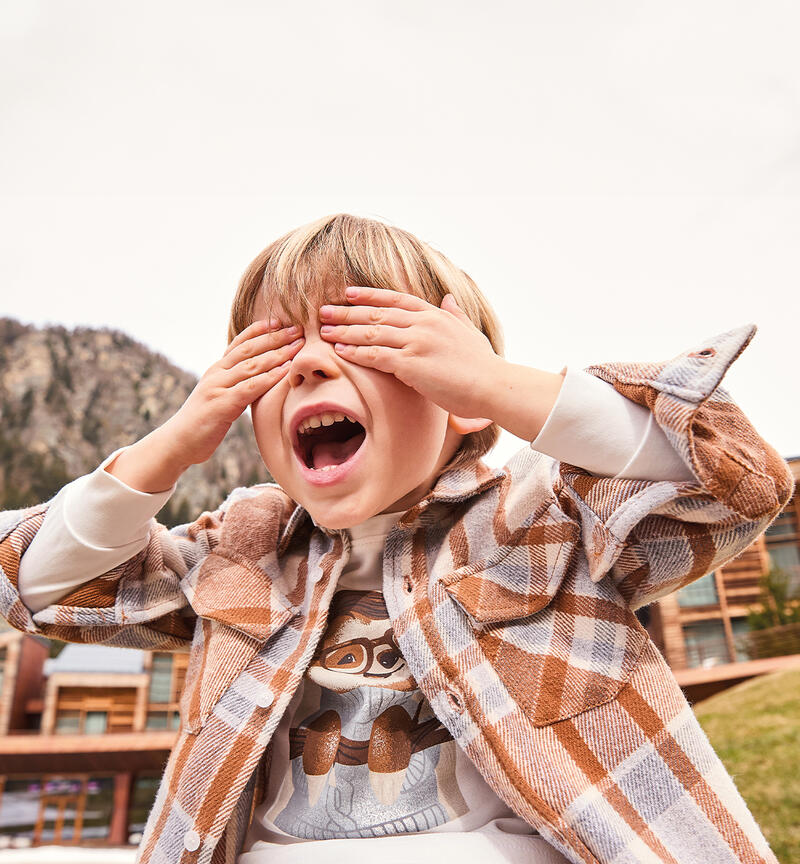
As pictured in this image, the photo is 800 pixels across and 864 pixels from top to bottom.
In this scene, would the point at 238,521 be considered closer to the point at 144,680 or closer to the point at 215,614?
the point at 215,614

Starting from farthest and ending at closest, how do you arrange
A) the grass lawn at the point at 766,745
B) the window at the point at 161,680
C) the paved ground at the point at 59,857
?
1. the window at the point at 161,680
2. the grass lawn at the point at 766,745
3. the paved ground at the point at 59,857

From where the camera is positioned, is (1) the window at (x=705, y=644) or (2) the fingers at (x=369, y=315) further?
(1) the window at (x=705, y=644)

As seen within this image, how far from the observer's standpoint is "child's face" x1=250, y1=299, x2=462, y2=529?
0.51 m

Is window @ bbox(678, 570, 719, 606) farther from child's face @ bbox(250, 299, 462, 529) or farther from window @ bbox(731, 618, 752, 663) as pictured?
child's face @ bbox(250, 299, 462, 529)

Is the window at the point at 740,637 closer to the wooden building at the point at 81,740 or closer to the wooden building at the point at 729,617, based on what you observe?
the wooden building at the point at 729,617

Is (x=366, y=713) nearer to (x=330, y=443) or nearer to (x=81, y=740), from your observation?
(x=330, y=443)

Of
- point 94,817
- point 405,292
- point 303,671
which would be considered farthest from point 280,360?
point 94,817

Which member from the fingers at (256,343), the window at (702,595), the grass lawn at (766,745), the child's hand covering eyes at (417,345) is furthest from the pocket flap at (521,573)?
the window at (702,595)

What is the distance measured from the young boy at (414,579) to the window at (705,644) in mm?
1718

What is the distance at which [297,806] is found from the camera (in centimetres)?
53

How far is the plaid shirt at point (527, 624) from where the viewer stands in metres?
0.43

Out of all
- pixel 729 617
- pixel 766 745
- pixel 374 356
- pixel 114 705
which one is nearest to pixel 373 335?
pixel 374 356

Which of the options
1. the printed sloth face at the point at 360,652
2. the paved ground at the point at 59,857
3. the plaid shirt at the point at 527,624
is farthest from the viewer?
the paved ground at the point at 59,857

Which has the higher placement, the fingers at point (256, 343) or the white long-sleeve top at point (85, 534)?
the fingers at point (256, 343)
